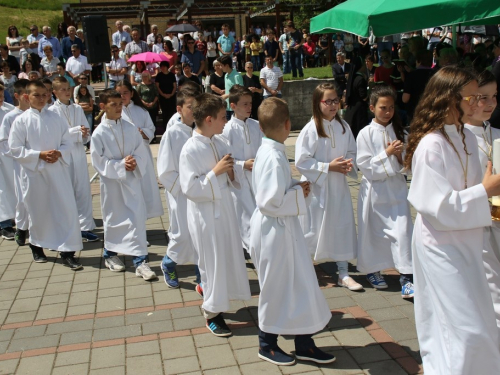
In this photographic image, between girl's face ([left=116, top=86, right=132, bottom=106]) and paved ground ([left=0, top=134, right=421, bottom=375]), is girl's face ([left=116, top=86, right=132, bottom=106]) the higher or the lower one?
the higher one

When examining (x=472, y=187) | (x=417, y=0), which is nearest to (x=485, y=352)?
(x=472, y=187)

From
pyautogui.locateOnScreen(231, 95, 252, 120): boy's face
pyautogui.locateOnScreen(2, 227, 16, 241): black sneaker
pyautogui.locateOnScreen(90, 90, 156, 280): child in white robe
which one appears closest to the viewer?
pyautogui.locateOnScreen(90, 90, 156, 280): child in white robe

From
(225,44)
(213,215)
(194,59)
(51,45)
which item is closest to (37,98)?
(213,215)

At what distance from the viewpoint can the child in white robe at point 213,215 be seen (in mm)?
4828

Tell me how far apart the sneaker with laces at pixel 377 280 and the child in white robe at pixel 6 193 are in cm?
498

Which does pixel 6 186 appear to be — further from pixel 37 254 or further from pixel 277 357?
pixel 277 357

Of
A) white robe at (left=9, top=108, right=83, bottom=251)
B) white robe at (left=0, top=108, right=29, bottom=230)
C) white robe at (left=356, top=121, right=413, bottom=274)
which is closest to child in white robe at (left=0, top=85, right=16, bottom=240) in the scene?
white robe at (left=0, top=108, right=29, bottom=230)

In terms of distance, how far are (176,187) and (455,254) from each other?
3021 mm

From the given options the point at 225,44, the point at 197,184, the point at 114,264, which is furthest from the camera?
the point at 225,44

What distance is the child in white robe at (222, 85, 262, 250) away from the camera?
264 inches

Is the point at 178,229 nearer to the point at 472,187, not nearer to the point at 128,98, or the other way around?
the point at 128,98

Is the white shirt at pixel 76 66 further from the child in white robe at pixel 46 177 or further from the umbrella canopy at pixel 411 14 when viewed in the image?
the umbrella canopy at pixel 411 14

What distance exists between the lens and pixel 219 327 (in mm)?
4984

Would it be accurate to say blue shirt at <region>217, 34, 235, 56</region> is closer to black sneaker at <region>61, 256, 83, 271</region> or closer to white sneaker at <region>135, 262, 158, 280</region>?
black sneaker at <region>61, 256, 83, 271</region>
